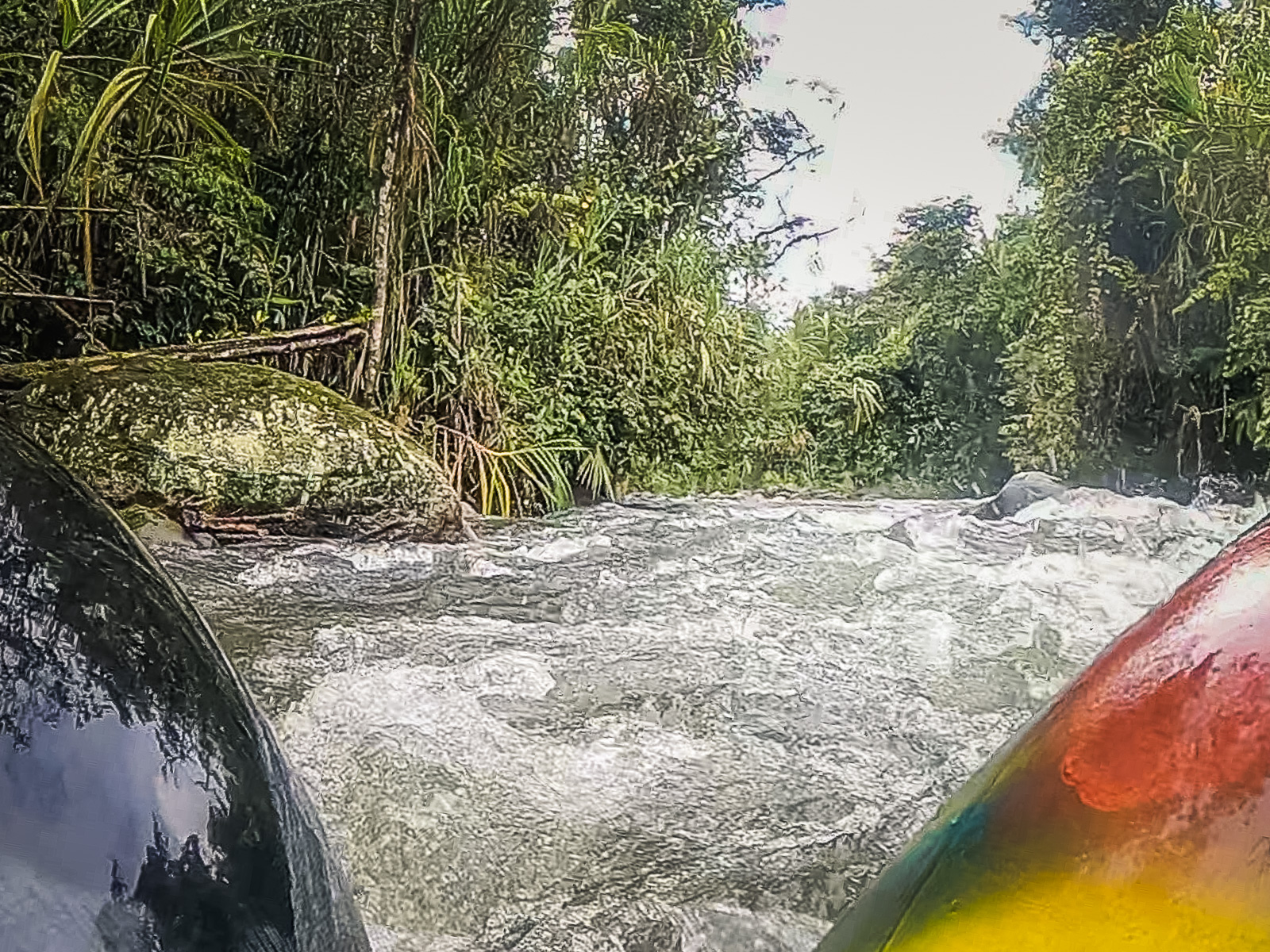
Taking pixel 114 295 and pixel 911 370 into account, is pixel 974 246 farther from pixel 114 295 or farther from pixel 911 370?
pixel 114 295

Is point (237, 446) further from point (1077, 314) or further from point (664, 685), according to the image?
point (1077, 314)

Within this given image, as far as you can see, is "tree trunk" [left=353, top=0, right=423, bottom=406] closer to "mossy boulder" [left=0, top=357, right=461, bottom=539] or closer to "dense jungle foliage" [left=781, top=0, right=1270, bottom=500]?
"mossy boulder" [left=0, top=357, right=461, bottom=539]

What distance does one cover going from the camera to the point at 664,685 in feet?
3.80

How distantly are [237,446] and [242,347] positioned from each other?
0.14m

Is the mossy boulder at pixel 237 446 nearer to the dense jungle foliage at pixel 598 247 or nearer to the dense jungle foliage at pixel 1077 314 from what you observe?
the dense jungle foliage at pixel 598 247

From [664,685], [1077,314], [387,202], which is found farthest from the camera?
[387,202]

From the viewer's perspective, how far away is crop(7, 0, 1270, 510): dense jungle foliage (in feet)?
4.19

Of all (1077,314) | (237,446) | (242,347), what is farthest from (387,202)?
(1077,314)

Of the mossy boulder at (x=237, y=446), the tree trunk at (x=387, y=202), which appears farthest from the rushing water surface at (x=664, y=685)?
the tree trunk at (x=387, y=202)

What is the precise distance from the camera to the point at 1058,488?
1.28 metres

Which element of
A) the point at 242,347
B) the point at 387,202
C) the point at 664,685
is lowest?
the point at 664,685

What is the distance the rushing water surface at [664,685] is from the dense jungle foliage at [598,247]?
3.1 inches

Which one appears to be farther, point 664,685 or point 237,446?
point 237,446

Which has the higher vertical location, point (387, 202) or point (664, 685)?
point (387, 202)
